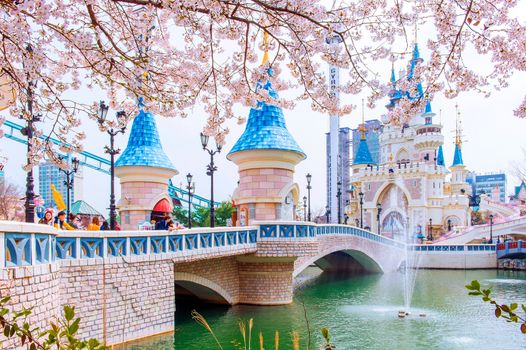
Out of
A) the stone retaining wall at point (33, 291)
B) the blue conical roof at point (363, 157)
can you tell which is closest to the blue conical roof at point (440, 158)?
the blue conical roof at point (363, 157)

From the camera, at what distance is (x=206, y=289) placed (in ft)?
50.5

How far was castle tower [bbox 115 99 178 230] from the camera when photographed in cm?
1833

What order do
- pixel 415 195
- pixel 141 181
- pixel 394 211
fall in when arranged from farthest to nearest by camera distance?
pixel 394 211 → pixel 415 195 → pixel 141 181

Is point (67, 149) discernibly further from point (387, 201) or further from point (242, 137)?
point (387, 201)

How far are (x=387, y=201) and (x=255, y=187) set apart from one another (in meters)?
31.9

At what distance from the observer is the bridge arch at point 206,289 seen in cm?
1405

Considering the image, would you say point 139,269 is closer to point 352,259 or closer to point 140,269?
point 140,269

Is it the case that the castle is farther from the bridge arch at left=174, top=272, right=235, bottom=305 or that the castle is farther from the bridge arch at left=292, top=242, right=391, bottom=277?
the bridge arch at left=174, top=272, right=235, bottom=305

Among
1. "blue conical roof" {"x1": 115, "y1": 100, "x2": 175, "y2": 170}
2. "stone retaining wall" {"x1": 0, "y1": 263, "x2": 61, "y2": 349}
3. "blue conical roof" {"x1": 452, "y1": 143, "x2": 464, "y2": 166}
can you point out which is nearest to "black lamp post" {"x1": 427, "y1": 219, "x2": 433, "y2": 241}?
"blue conical roof" {"x1": 452, "y1": 143, "x2": 464, "y2": 166}

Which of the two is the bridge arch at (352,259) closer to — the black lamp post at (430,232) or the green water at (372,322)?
the green water at (372,322)

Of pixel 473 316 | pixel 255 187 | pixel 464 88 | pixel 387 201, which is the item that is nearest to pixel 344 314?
pixel 473 316

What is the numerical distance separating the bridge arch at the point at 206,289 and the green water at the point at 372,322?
330 mm

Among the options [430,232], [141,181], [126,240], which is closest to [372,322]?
[126,240]

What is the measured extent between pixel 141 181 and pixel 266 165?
15.8ft
